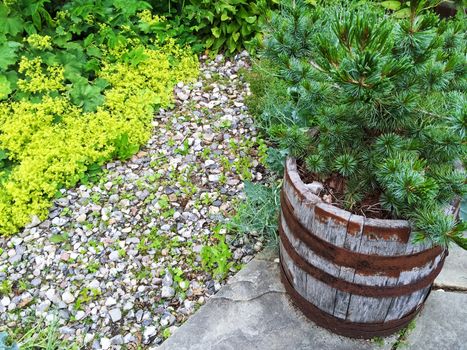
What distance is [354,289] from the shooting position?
2.00 meters

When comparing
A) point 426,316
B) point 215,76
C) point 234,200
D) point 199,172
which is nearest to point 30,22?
point 215,76

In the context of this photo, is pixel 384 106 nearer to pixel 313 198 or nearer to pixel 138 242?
pixel 313 198

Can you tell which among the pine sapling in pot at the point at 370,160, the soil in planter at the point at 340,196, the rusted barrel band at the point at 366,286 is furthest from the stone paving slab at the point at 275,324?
the soil in planter at the point at 340,196

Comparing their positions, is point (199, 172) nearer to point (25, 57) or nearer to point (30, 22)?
point (25, 57)

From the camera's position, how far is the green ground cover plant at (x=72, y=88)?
3.10m

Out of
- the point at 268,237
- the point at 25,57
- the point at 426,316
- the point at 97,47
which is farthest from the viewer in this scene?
the point at 97,47

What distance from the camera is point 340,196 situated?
212 centimetres

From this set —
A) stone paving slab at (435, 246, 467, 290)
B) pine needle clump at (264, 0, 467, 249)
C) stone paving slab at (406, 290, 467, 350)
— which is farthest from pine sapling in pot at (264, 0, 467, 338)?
stone paving slab at (435, 246, 467, 290)

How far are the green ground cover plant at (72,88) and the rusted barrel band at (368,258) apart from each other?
1.77 meters

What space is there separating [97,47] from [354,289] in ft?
9.61

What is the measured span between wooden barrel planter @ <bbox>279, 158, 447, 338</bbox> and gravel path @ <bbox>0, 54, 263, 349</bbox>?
2.09 ft

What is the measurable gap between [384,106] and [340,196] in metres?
0.49

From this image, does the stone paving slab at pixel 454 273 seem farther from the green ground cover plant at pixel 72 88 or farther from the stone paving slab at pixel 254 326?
the green ground cover plant at pixel 72 88

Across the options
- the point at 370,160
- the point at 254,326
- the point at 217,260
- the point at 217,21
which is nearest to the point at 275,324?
the point at 254,326
